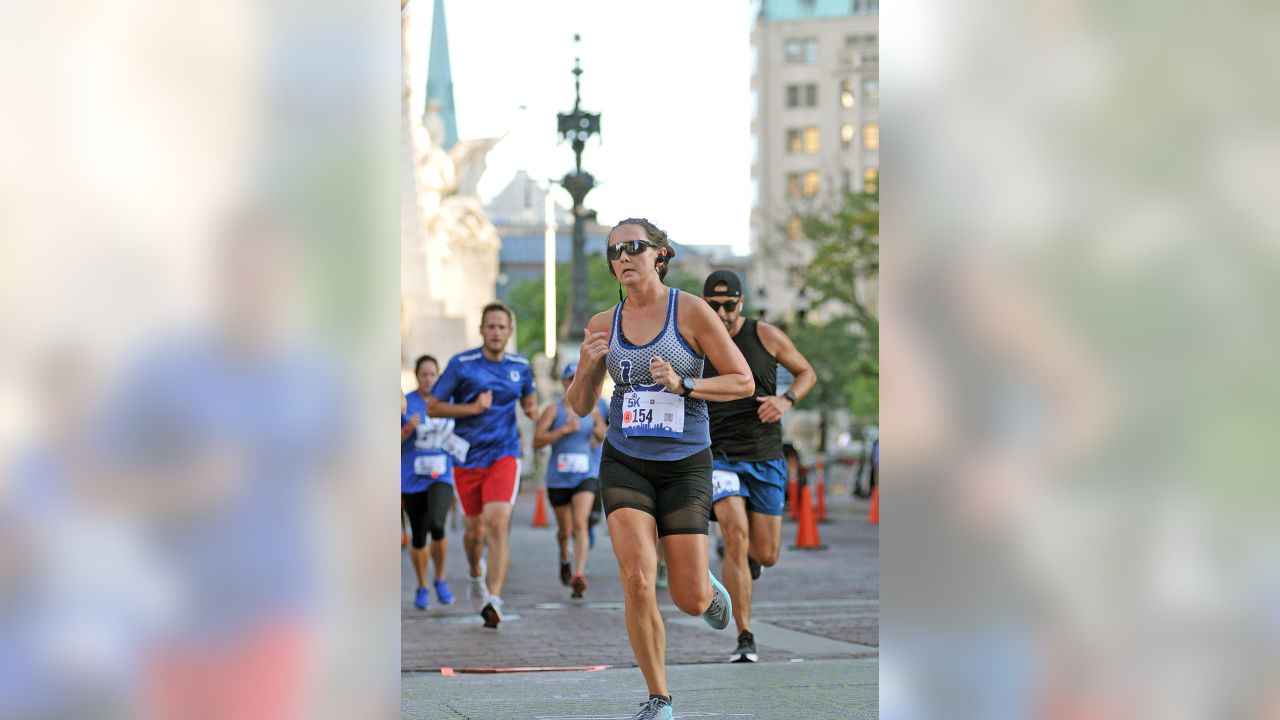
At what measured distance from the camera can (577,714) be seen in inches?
288

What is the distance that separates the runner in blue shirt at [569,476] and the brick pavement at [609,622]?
42 cm

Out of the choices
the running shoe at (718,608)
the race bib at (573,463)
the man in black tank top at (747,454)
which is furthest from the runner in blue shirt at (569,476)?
the running shoe at (718,608)

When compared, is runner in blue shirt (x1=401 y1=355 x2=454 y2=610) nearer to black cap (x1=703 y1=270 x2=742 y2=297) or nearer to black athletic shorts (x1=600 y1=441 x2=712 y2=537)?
black cap (x1=703 y1=270 x2=742 y2=297)

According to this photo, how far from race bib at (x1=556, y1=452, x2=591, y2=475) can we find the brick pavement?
103 centimetres

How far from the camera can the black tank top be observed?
33.0 ft

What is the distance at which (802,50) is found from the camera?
400 feet

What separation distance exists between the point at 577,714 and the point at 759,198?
381 feet

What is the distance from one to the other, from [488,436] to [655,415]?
5.21 metres

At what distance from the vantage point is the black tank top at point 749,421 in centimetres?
1005
